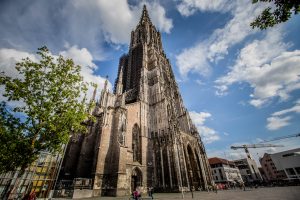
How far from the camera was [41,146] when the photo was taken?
27.7 feet

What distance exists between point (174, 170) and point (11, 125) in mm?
17352

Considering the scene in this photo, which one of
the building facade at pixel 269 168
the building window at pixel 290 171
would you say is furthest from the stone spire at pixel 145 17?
the building facade at pixel 269 168

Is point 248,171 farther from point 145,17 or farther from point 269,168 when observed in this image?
point 145,17

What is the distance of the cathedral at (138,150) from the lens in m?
16.2

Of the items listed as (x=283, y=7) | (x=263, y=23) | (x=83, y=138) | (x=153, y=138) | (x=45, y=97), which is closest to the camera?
(x=283, y=7)

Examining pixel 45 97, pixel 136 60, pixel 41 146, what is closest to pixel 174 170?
pixel 41 146

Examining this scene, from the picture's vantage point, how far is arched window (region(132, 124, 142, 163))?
67.4 feet

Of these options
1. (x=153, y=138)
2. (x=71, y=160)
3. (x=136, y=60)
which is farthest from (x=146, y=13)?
(x=71, y=160)

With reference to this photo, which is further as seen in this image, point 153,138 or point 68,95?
point 153,138

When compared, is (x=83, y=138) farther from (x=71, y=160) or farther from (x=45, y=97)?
(x=45, y=97)

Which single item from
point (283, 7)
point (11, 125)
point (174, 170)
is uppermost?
point (283, 7)

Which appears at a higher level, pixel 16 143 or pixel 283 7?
pixel 283 7

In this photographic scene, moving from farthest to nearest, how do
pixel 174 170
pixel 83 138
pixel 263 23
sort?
pixel 83 138
pixel 174 170
pixel 263 23

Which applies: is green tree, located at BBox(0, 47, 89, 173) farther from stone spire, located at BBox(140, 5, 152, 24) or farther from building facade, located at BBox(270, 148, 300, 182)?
building facade, located at BBox(270, 148, 300, 182)
